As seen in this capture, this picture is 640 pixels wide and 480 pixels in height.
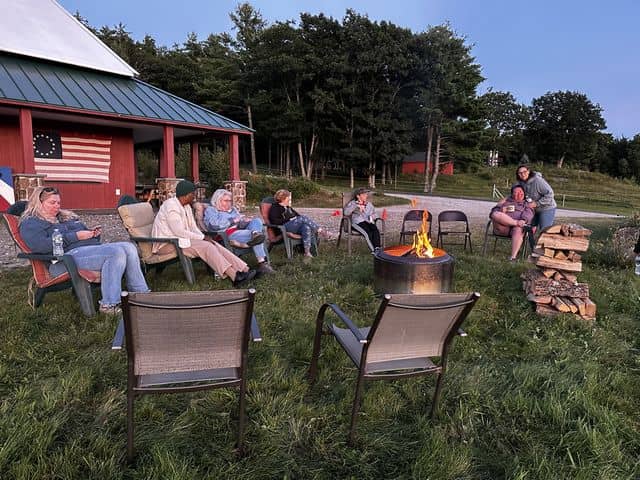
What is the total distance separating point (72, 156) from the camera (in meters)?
11.6

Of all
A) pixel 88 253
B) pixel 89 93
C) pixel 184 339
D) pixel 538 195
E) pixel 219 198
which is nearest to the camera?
pixel 184 339

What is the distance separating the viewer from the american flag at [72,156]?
11086 millimetres

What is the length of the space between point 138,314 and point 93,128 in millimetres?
12336

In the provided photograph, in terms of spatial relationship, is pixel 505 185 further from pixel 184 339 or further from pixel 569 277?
pixel 184 339

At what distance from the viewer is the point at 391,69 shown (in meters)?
29.6

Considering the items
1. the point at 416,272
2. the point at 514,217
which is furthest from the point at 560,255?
the point at 514,217

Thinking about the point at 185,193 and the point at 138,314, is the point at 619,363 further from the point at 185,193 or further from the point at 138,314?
the point at 185,193

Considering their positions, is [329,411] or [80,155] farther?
[80,155]

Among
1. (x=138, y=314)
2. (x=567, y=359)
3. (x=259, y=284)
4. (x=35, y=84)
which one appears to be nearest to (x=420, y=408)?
(x=567, y=359)

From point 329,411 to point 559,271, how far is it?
2662 millimetres

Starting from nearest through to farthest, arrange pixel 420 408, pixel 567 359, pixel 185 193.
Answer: pixel 420 408, pixel 567 359, pixel 185 193

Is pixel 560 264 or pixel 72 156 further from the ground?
pixel 72 156

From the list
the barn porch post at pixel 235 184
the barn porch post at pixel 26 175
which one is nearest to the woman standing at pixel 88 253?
the barn porch post at pixel 26 175

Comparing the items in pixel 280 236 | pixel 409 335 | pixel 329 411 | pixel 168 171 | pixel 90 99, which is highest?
pixel 90 99
